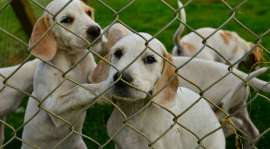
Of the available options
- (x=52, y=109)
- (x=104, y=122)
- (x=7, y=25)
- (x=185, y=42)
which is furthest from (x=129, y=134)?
(x=7, y=25)

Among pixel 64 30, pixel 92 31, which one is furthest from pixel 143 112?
pixel 64 30

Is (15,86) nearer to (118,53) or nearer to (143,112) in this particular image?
(118,53)

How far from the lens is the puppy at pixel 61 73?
1.96 m

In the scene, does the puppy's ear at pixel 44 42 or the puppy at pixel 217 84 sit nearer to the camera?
the puppy's ear at pixel 44 42

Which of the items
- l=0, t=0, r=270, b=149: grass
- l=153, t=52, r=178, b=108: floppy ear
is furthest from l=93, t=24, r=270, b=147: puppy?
l=153, t=52, r=178, b=108: floppy ear

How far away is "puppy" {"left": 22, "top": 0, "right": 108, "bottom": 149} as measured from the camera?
1.96 metres

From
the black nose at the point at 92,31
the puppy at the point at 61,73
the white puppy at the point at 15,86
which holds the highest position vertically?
the black nose at the point at 92,31

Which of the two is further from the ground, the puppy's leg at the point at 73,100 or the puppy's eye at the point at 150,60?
the puppy's eye at the point at 150,60

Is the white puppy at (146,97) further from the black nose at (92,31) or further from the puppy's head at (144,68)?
the black nose at (92,31)

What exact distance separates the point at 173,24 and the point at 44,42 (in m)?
5.98

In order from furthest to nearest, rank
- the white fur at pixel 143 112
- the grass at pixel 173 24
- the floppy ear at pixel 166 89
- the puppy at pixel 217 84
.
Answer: the grass at pixel 173 24, the puppy at pixel 217 84, the floppy ear at pixel 166 89, the white fur at pixel 143 112

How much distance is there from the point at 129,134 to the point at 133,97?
1.25ft

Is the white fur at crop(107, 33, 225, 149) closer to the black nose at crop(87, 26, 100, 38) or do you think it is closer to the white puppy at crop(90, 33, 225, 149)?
the white puppy at crop(90, 33, 225, 149)

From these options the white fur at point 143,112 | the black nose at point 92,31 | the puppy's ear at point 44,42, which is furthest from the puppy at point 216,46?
the puppy's ear at point 44,42
